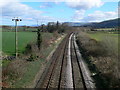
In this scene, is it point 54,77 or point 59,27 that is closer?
point 54,77

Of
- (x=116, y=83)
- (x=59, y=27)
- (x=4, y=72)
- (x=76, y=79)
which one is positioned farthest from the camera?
(x=59, y=27)

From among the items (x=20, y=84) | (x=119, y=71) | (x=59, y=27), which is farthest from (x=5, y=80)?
(x=59, y=27)

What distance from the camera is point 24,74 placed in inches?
645

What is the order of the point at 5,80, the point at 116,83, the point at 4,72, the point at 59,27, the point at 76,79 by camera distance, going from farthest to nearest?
1. the point at 59,27
2. the point at 76,79
3. the point at 4,72
4. the point at 5,80
5. the point at 116,83

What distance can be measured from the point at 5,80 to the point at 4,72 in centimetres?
110

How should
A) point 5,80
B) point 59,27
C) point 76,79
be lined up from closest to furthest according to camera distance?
point 5,80
point 76,79
point 59,27

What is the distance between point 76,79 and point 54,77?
5.67 feet

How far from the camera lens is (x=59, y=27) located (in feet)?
372

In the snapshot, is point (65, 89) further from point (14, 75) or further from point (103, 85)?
point (14, 75)

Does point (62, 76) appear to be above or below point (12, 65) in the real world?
below

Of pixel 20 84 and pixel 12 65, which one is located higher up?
pixel 12 65

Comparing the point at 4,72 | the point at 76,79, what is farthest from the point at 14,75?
the point at 76,79

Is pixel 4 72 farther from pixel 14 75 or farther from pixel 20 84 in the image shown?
pixel 20 84

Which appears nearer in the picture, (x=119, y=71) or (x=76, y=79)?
(x=119, y=71)
